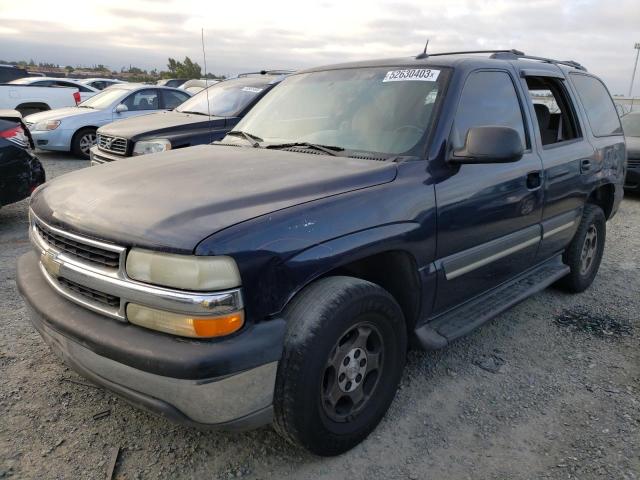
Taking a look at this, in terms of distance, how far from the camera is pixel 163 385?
1.95 meters

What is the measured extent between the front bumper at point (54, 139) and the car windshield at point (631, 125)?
10537mm

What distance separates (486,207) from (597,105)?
2.30m

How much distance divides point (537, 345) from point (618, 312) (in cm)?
106

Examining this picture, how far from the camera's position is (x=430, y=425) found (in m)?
2.72

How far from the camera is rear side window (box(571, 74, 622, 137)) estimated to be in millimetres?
4309

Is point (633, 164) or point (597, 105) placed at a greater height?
point (597, 105)

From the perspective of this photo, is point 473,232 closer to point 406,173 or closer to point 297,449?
point 406,173

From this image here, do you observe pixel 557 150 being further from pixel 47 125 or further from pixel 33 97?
pixel 33 97

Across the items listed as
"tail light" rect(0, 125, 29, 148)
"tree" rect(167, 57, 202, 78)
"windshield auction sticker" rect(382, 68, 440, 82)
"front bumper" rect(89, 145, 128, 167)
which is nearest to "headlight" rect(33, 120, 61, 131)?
"tree" rect(167, 57, 202, 78)

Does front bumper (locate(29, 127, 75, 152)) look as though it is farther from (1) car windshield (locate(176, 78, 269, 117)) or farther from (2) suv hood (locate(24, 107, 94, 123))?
(1) car windshield (locate(176, 78, 269, 117))

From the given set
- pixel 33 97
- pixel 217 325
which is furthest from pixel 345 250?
pixel 33 97

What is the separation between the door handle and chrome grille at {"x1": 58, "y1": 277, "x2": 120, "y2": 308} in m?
2.58

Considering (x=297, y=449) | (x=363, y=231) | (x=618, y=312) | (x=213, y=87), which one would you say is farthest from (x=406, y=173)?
(x=213, y=87)

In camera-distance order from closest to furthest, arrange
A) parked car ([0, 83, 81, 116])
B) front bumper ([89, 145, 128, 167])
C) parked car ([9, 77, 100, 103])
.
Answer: front bumper ([89, 145, 128, 167]) → parked car ([0, 83, 81, 116]) → parked car ([9, 77, 100, 103])
